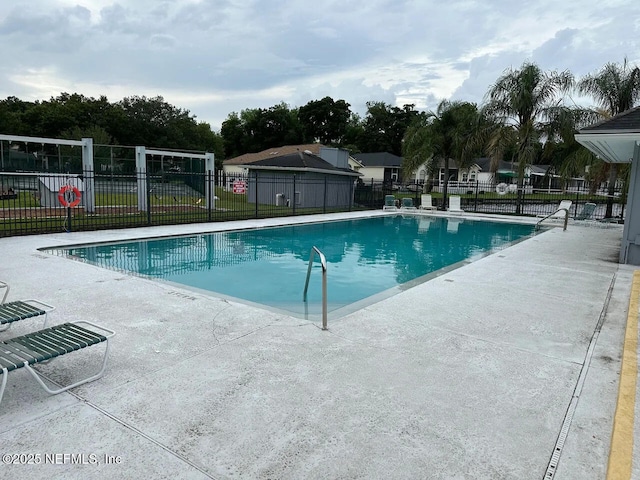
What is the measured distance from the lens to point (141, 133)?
51.3 m

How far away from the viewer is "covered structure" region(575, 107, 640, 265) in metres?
8.38

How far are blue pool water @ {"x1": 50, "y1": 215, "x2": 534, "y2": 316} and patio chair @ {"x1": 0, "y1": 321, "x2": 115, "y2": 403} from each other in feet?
10.3

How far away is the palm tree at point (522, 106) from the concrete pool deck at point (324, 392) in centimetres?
1827

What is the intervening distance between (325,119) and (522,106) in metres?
48.9

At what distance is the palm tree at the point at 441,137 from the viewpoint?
88.6ft

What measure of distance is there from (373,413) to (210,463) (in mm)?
1183

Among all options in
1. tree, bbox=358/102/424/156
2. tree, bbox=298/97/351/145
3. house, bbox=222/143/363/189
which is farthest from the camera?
tree, bbox=298/97/351/145

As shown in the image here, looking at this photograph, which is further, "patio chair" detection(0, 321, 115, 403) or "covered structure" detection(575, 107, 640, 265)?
"covered structure" detection(575, 107, 640, 265)

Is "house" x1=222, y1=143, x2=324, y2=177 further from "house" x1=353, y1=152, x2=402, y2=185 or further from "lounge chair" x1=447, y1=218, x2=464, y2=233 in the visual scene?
"lounge chair" x1=447, y1=218, x2=464, y2=233

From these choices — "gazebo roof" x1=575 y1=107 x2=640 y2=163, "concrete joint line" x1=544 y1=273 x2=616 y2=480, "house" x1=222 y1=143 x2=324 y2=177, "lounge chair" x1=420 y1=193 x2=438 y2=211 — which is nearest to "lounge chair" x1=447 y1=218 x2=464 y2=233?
"lounge chair" x1=420 y1=193 x2=438 y2=211

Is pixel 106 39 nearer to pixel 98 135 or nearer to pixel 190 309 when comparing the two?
pixel 190 309

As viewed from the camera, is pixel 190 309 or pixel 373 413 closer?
pixel 373 413

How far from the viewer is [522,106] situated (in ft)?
71.4

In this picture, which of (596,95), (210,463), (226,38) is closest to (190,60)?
(226,38)
